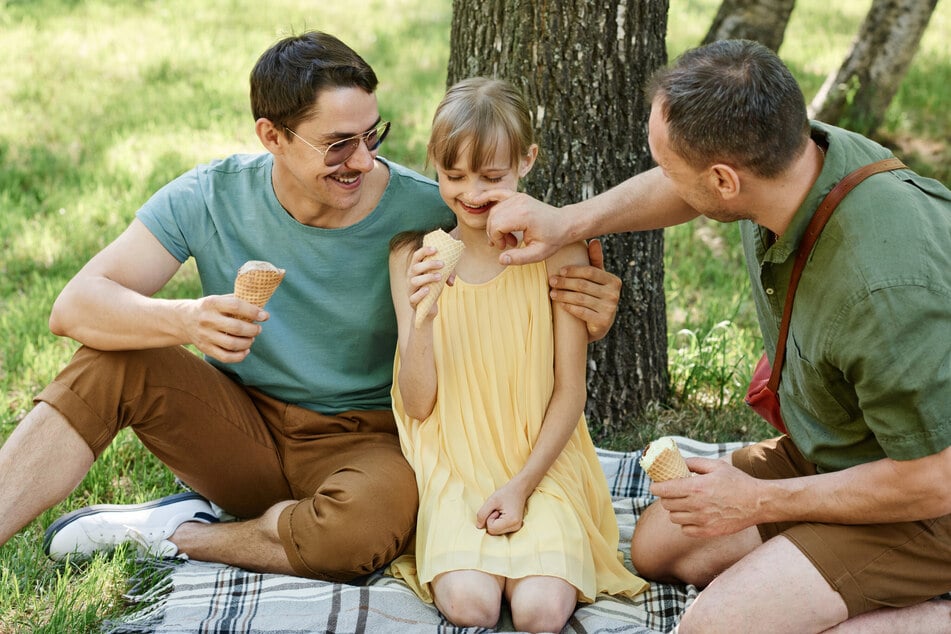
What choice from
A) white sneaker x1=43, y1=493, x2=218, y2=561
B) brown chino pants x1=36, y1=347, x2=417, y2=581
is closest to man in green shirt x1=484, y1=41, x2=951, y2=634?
brown chino pants x1=36, y1=347, x2=417, y2=581

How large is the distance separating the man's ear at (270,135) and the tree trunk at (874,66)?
5015 mm

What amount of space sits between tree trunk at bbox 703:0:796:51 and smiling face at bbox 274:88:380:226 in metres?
4.20

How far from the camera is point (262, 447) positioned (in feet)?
11.9

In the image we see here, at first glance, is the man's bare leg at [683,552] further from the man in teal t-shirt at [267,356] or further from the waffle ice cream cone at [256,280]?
the waffle ice cream cone at [256,280]

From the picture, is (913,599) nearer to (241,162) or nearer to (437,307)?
(437,307)

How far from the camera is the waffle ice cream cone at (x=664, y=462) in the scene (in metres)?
2.96

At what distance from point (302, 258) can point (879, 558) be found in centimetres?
206

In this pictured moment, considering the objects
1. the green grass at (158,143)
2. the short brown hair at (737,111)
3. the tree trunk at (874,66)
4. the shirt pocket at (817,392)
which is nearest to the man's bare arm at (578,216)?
the short brown hair at (737,111)

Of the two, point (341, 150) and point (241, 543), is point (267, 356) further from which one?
point (341, 150)

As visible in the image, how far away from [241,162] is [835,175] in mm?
2030

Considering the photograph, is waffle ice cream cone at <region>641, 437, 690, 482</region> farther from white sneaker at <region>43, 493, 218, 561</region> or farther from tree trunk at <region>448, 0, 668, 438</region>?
white sneaker at <region>43, 493, 218, 561</region>

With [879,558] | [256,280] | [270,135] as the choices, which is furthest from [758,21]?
[256,280]

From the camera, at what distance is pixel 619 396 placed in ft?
14.7

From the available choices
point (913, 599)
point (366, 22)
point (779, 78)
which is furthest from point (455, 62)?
point (366, 22)
